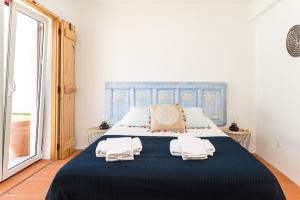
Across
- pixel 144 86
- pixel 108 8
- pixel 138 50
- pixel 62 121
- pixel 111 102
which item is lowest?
pixel 62 121

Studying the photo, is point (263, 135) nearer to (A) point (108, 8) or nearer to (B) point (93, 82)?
(B) point (93, 82)

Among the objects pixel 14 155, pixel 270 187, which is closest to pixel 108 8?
pixel 14 155

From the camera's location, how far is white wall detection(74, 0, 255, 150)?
12.8ft

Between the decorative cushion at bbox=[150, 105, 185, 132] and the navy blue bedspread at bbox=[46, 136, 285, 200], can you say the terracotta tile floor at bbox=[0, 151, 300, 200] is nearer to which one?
the navy blue bedspread at bbox=[46, 136, 285, 200]

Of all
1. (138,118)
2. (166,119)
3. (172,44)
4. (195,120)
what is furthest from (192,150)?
(172,44)

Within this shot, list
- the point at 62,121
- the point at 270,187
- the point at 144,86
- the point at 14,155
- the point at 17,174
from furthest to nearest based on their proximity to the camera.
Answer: the point at 144,86, the point at 62,121, the point at 14,155, the point at 17,174, the point at 270,187

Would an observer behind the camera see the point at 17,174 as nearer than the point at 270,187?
No

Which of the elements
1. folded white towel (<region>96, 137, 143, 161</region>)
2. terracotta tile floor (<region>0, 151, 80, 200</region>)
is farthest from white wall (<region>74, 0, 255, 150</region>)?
folded white towel (<region>96, 137, 143, 161</region>)

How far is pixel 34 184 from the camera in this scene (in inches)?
106

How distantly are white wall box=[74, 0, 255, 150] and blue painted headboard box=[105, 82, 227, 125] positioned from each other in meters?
0.12

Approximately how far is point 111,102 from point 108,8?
1.60 metres

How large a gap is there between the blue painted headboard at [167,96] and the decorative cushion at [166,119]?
759mm

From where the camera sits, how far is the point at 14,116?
3.15 m

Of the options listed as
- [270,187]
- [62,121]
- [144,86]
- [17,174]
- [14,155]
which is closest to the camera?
[270,187]
